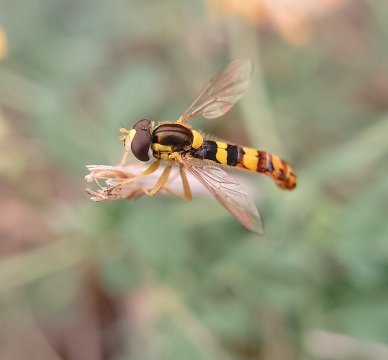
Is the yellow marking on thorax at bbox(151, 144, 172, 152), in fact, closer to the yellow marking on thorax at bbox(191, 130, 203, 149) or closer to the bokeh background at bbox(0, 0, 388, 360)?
the yellow marking on thorax at bbox(191, 130, 203, 149)

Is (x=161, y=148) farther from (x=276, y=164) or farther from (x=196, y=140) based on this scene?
(x=276, y=164)

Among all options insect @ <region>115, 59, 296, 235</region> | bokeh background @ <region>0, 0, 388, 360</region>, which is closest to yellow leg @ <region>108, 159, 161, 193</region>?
insect @ <region>115, 59, 296, 235</region>

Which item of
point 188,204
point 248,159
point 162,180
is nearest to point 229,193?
point 162,180

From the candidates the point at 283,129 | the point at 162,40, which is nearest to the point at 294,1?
the point at 283,129

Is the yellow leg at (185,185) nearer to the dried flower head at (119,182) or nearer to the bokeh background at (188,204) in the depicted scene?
the dried flower head at (119,182)

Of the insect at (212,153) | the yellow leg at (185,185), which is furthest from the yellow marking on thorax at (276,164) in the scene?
the yellow leg at (185,185)

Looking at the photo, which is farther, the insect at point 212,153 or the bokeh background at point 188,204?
the bokeh background at point 188,204

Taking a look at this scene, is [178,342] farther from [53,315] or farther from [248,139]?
[248,139]
